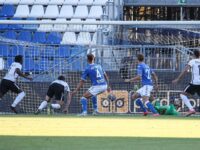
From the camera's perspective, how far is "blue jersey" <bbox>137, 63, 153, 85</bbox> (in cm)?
2100

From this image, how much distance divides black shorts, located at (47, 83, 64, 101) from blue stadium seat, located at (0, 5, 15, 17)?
27.8 feet

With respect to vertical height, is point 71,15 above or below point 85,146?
above

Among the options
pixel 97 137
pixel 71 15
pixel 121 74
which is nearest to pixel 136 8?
pixel 71 15

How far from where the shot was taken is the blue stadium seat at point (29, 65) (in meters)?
23.9

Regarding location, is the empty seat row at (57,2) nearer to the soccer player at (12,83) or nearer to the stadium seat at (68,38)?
the stadium seat at (68,38)

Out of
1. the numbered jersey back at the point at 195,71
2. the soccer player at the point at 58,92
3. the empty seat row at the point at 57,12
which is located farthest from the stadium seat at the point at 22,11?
the numbered jersey back at the point at 195,71

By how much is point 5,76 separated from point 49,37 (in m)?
6.32

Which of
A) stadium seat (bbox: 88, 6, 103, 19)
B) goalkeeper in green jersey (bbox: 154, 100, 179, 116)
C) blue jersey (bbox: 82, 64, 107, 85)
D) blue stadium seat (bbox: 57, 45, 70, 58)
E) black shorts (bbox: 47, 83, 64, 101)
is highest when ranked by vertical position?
stadium seat (bbox: 88, 6, 103, 19)

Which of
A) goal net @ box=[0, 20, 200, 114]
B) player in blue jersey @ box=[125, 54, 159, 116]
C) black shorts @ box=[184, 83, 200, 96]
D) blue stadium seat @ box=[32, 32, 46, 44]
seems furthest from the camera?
blue stadium seat @ box=[32, 32, 46, 44]

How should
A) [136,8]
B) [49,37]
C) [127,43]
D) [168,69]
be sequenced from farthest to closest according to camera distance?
1. [136,8]
2. [49,37]
3. [127,43]
4. [168,69]

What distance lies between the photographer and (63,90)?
22.3 m

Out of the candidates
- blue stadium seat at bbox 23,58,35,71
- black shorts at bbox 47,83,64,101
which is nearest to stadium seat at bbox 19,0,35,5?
blue stadium seat at bbox 23,58,35,71

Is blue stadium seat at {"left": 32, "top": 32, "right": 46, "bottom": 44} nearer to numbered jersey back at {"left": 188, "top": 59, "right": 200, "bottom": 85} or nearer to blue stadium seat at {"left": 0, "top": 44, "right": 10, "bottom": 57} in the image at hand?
blue stadium seat at {"left": 0, "top": 44, "right": 10, "bottom": 57}

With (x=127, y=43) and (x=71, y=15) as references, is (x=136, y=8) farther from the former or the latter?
(x=127, y=43)
